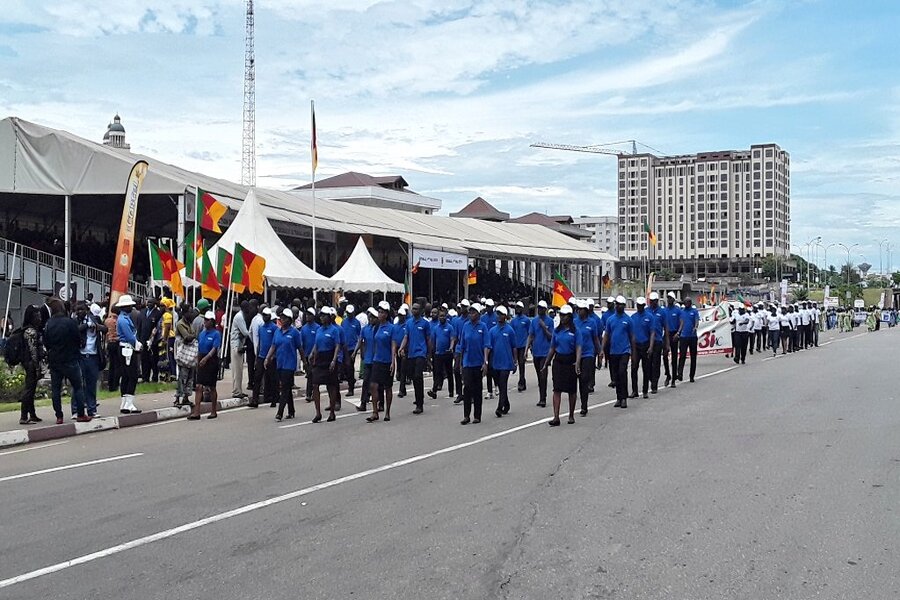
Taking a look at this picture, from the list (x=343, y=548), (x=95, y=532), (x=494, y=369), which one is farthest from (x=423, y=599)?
(x=494, y=369)

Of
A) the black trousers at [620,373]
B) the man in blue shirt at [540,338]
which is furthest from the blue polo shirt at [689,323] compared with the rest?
the black trousers at [620,373]

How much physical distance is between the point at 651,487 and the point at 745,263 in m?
172

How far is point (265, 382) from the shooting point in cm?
1588

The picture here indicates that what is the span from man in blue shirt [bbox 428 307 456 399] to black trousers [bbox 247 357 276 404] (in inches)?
119

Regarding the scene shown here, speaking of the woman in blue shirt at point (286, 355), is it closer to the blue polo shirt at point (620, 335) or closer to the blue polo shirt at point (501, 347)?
the blue polo shirt at point (501, 347)

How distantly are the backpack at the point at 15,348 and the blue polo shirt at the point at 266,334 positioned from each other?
360 cm

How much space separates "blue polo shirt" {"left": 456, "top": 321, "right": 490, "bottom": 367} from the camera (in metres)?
13.0

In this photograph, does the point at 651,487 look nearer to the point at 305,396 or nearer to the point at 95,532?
the point at 95,532

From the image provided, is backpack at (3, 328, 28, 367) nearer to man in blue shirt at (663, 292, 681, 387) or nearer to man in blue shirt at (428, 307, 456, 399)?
man in blue shirt at (428, 307, 456, 399)

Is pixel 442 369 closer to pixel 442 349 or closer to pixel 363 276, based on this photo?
pixel 442 349

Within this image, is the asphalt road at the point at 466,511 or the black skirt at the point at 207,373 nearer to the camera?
the asphalt road at the point at 466,511

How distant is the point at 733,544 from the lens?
6195mm

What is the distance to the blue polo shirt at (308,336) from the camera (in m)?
13.9

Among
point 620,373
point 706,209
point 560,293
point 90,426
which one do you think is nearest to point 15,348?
point 90,426
